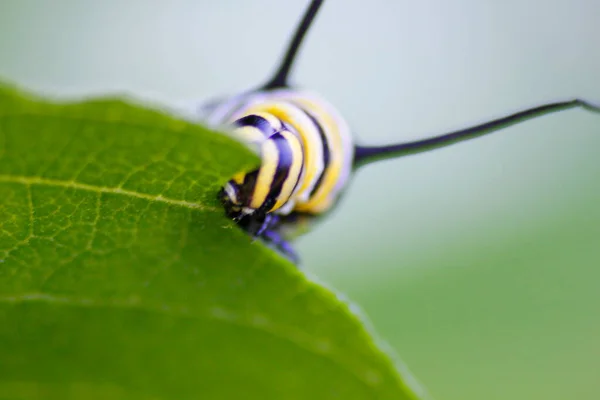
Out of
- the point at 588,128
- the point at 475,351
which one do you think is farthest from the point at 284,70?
the point at 588,128

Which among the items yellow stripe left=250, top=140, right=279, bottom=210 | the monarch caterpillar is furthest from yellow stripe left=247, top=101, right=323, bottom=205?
yellow stripe left=250, top=140, right=279, bottom=210

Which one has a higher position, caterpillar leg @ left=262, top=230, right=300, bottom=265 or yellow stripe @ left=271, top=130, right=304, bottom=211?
yellow stripe @ left=271, top=130, right=304, bottom=211

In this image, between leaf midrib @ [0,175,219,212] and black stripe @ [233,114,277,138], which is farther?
black stripe @ [233,114,277,138]

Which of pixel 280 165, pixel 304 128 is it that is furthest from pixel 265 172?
pixel 304 128

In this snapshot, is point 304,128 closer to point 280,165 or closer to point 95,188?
point 280,165

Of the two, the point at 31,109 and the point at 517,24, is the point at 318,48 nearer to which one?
the point at 517,24

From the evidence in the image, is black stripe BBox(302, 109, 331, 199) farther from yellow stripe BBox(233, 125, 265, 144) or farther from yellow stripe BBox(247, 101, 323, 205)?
yellow stripe BBox(233, 125, 265, 144)
